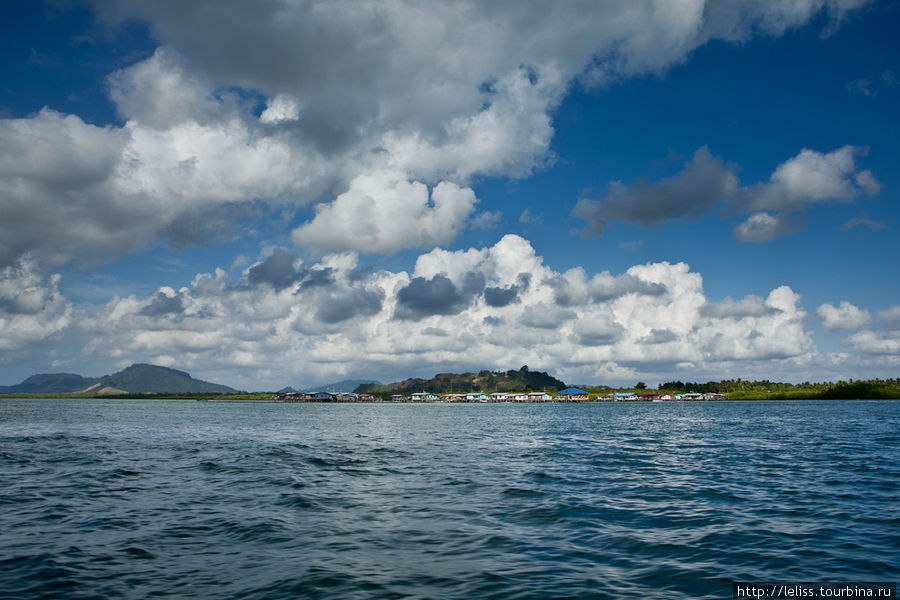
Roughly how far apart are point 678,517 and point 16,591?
26124 millimetres

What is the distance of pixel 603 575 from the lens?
57.1ft

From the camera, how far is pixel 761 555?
63.5ft

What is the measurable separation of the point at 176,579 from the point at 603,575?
13889mm

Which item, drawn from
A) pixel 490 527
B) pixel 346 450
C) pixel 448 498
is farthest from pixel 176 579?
pixel 346 450

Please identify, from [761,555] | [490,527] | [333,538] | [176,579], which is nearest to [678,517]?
[761,555]

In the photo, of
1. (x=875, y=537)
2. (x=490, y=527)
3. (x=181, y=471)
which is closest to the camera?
(x=875, y=537)

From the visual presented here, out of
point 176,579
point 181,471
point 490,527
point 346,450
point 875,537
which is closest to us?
point 176,579

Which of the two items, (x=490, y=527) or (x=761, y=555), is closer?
(x=761, y=555)

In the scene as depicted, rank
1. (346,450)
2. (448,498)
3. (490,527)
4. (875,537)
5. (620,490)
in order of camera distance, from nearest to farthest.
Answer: (875,537) < (490,527) < (448,498) < (620,490) < (346,450)

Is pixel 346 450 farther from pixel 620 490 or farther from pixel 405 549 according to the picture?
pixel 405 549

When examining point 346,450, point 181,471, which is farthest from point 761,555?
point 346,450

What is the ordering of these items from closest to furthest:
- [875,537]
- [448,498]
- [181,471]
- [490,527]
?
1. [875,537]
2. [490,527]
3. [448,498]
4. [181,471]

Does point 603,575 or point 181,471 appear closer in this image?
point 603,575

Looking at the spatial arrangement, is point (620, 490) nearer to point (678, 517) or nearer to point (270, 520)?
point (678, 517)
